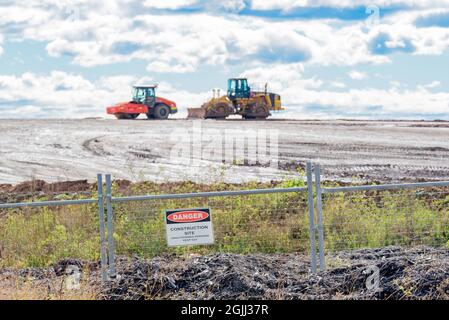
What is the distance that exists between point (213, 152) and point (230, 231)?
2121cm

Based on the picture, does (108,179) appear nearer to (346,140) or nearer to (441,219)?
(441,219)

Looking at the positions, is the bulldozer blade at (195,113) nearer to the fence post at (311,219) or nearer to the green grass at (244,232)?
the green grass at (244,232)

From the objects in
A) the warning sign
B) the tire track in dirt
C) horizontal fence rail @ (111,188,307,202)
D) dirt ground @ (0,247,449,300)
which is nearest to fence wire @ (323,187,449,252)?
dirt ground @ (0,247,449,300)

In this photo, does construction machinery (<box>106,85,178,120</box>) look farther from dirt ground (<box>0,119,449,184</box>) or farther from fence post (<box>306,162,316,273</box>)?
fence post (<box>306,162,316,273</box>)

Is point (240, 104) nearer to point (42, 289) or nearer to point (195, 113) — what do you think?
point (195, 113)

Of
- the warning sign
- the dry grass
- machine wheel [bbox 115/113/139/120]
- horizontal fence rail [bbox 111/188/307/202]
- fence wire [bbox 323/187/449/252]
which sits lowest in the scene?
the dry grass

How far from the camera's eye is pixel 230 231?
43.6ft

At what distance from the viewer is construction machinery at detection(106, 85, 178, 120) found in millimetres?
55938

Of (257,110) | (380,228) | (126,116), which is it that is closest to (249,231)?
(380,228)

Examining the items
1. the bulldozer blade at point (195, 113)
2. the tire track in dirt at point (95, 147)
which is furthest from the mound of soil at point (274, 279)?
the bulldozer blade at point (195, 113)

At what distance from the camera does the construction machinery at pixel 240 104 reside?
5584 cm

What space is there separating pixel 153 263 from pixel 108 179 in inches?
55.1

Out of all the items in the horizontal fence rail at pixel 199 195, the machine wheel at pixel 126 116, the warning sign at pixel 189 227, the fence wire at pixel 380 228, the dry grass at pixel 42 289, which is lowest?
→ the dry grass at pixel 42 289

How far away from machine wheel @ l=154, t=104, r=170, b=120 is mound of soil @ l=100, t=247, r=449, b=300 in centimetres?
4573
